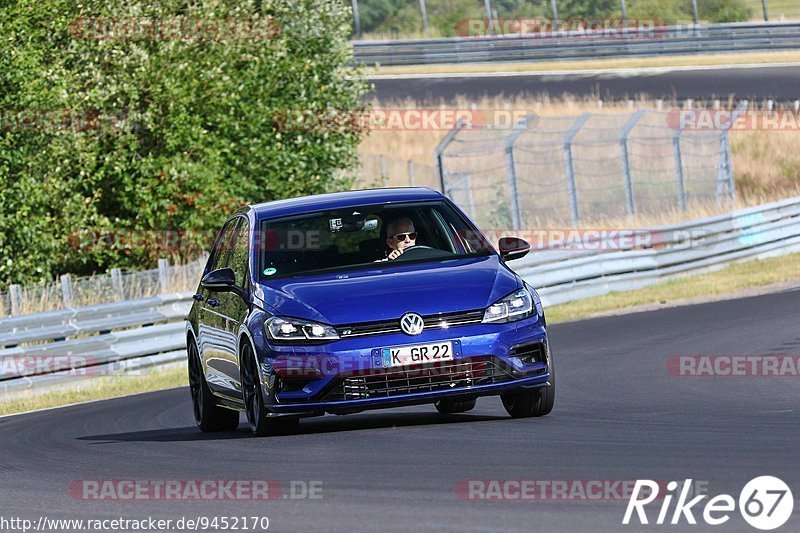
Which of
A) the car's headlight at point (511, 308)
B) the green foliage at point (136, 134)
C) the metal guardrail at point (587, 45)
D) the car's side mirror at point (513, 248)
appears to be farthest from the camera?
the metal guardrail at point (587, 45)

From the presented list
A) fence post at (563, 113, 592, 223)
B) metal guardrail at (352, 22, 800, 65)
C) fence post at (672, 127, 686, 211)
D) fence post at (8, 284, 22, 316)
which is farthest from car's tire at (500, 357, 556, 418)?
metal guardrail at (352, 22, 800, 65)

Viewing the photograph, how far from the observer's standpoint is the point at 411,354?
32.2ft

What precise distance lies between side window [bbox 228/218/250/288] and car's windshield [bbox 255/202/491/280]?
19 centimetres

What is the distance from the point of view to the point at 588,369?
49.5 ft

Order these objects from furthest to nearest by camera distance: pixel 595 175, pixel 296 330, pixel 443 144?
pixel 595 175 → pixel 443 144 → pixel 296 330

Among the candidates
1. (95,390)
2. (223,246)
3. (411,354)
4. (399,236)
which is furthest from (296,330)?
(95,390)

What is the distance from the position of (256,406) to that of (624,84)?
37968 millimetres

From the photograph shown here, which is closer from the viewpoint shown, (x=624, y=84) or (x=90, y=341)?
(x=90, y=341)

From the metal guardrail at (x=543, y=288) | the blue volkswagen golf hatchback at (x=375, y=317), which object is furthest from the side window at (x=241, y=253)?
the metal guardrail at (x=543, y=288)

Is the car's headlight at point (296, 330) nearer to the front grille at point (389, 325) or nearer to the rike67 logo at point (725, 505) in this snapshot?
the front grille at point (389, 325)

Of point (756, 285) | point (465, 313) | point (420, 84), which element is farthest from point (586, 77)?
point (465, 313)

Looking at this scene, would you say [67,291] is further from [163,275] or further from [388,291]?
[388,291]

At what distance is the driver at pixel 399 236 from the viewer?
36.5ft

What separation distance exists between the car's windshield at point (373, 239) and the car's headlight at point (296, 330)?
Answer: 71cm
